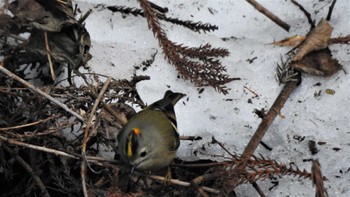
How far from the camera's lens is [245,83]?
12.2 feet

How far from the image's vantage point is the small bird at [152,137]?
9.32ft

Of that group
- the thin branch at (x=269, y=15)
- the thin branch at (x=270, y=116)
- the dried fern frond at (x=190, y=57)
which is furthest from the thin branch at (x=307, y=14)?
the dried fern frond at (x=190, y=57)

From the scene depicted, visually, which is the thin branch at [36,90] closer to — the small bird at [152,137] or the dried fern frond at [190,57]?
the small bird at [152,137]

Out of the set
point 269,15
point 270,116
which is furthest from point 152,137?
point 269,15

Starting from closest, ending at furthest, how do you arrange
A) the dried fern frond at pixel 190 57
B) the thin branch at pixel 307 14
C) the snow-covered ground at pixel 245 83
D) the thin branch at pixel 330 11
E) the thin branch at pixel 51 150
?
the thin branch at pixel 51 150 → the dried fern frond at pixel 190 57 → the snow-covered ground at pixel 245 83 → the thin branch at pixel 330 11 → the thin branch at pixel 307 14

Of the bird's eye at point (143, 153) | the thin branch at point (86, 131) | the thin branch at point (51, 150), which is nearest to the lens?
the thin branch at point (86, 131)

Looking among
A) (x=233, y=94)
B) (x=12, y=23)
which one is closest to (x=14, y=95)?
(x=12, y=23)

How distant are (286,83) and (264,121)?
16.5 inches

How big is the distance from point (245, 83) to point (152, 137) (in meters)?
0.89

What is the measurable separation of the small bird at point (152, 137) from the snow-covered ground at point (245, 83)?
0.86ft

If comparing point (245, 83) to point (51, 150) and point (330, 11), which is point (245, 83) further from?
point (51, 150)

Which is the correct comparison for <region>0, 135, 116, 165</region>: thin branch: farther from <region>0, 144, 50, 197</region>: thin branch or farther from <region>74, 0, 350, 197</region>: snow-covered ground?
<region>74, 0, 350, 197</region>: snow-covered ground

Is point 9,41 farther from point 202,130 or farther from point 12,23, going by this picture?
point 202,130

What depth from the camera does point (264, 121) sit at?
11.0ft
